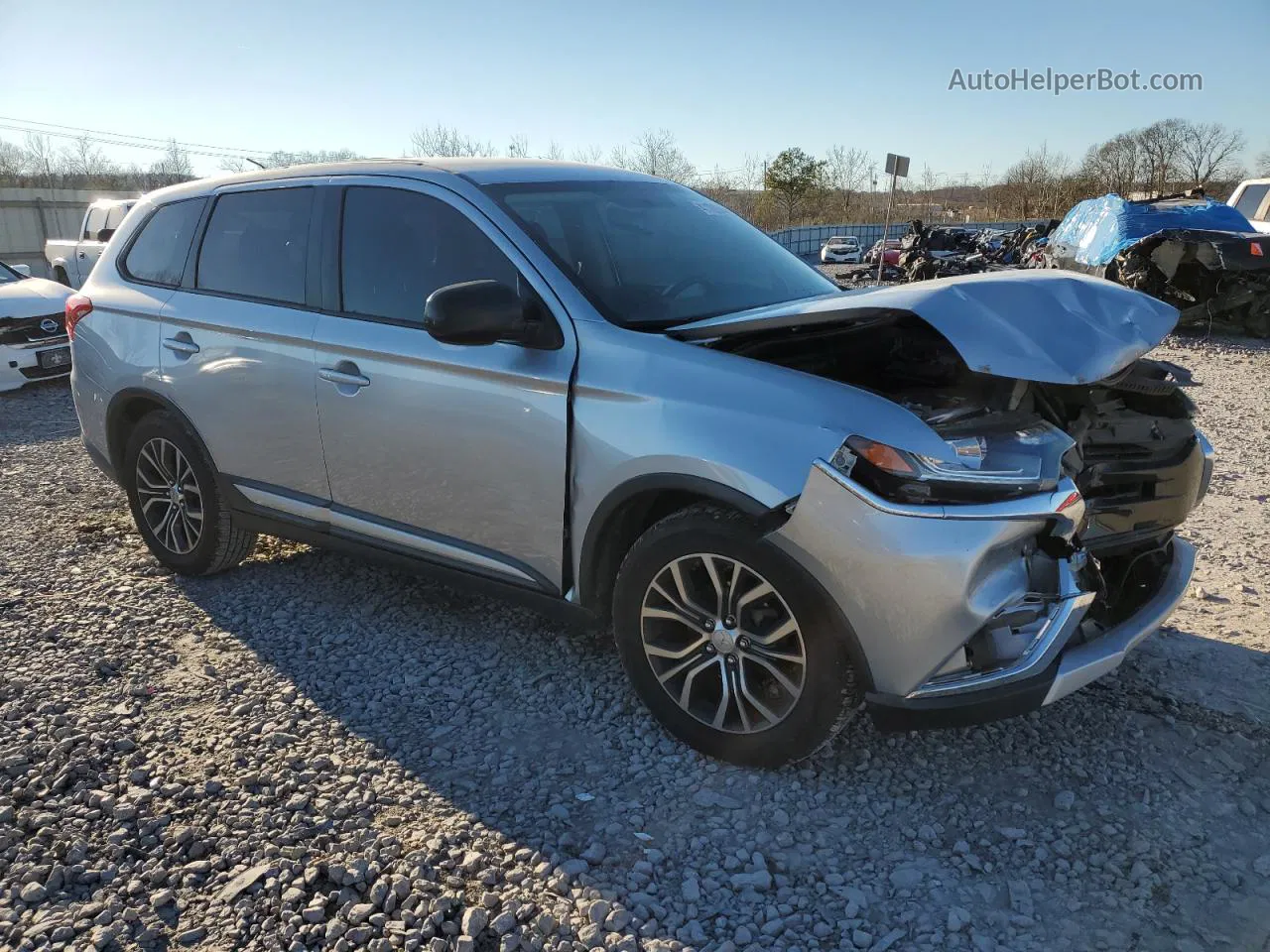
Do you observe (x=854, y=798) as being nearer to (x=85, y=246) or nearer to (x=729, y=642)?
(x=729, y=642)

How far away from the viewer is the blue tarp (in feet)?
42.8

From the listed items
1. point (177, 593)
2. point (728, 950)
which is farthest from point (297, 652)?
point (728, 950)

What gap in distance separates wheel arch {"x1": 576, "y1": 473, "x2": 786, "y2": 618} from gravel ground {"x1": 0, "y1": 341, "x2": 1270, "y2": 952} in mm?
535

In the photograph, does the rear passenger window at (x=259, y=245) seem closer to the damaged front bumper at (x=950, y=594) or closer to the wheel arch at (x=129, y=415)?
the wheel arch at (x=129, y=415)

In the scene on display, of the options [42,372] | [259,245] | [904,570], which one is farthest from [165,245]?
[42,372]

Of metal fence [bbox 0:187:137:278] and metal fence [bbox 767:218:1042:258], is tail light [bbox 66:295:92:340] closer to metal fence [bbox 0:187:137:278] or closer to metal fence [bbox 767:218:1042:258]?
metal fence [bbox 767:218:1042:258]

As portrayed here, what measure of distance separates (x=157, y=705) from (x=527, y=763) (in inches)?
58.4

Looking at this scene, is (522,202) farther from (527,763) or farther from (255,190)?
(527,763)

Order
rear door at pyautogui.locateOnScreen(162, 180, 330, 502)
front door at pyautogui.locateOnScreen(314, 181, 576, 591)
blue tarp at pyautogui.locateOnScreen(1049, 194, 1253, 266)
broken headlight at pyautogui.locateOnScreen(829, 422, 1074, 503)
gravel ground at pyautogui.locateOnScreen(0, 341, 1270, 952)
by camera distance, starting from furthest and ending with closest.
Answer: blue tarp at pyautogui.locateOnScreen(1049, 194, 1253, 266) → rear door at pyautogui.locateOnScreen(162, 180, 330, 502) → front door at pyautogui.locateOnScreen(314, 181, 576, 591) → broken headlight at pyautogui.locateOnScreen(829, 422, 1074, 503) → gravel ground at pyautogui.locateOnScreen(0, 341, 1270, 952)

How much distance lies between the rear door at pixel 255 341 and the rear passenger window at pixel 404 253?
227 mm

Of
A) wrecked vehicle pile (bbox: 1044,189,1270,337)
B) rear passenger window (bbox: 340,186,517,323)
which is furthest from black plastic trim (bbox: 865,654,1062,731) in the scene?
wrecked vehicle pile (bbox: 1044,189,1270,337)

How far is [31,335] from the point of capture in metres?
10.2

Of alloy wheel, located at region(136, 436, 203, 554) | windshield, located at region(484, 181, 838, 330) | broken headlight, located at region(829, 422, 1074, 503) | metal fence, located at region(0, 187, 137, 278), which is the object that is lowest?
metal fence, located at region(0, 187, 137, 278)

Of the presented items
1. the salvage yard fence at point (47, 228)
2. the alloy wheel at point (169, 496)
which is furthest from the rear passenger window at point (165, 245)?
the salvage yard fence at point (47, 228)
